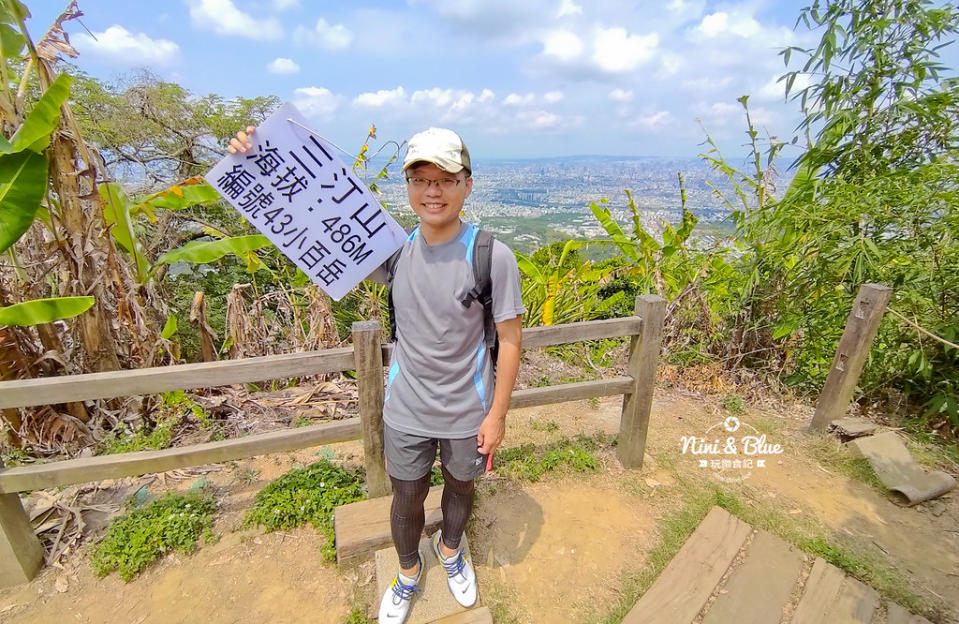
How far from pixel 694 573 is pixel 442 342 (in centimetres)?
180

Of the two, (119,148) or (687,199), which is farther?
(119,148)

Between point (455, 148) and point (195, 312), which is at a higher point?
point (455, 148)

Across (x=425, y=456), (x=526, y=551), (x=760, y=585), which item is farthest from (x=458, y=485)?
(x=760, y=585)

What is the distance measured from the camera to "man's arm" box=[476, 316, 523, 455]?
1547mm

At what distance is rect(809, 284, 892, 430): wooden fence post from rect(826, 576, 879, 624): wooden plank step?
150cm

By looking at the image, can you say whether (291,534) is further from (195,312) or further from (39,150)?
(39,150)

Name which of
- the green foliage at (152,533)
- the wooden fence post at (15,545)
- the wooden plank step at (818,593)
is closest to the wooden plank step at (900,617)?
the wooden plank step at (818,593)

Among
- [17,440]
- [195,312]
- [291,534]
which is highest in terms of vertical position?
[195,312]

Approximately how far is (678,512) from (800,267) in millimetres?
2330

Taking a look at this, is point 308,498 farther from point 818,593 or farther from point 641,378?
point 818,593

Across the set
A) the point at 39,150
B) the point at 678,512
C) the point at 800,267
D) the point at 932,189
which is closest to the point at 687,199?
the point at 800,267

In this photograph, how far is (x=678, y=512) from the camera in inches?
102

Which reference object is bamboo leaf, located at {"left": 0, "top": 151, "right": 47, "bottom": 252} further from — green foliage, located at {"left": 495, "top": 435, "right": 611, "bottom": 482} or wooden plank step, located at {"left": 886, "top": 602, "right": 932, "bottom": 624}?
A: wooden plank step, located at {"left": 886, "top": 602, "right": 932, "bottom": 624}

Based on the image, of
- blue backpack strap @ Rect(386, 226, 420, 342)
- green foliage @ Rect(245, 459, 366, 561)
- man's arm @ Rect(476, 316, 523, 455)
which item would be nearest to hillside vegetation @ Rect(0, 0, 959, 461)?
green foliage @ Rect(245, 459, 366, 561)
